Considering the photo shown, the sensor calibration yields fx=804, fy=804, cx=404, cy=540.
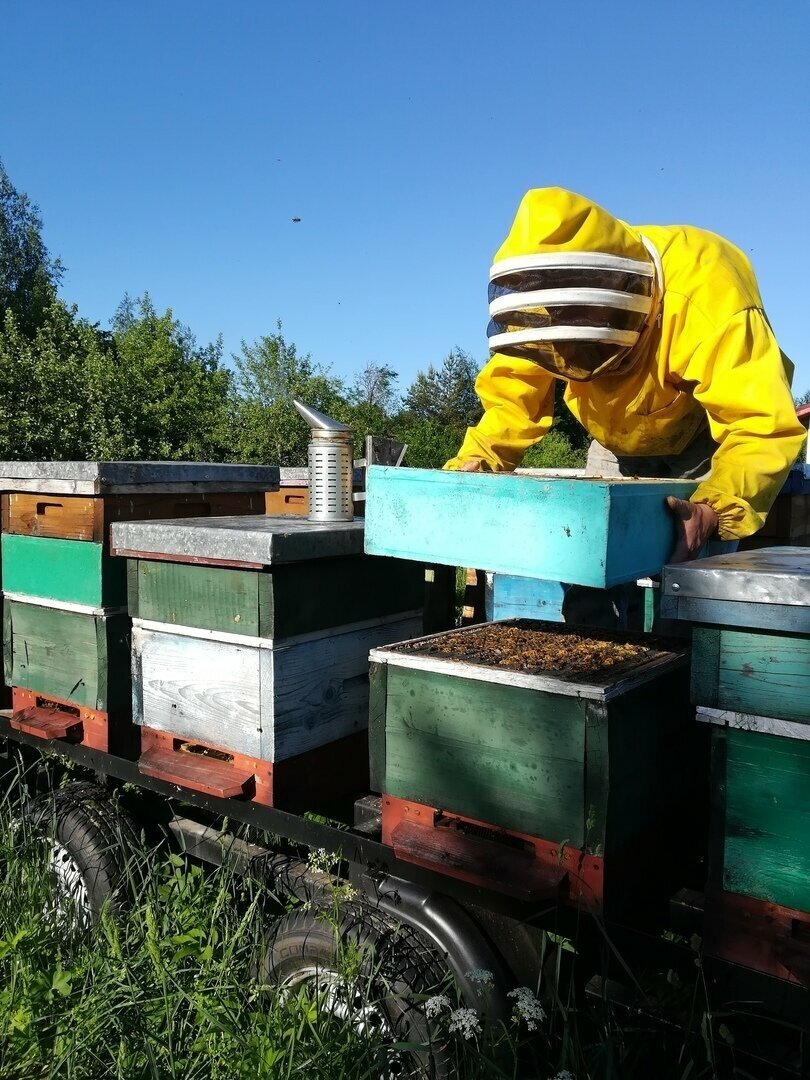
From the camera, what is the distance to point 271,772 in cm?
203

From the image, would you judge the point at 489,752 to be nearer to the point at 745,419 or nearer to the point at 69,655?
the point at 745,419

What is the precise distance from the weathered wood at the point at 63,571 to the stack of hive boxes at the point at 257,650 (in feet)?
0.54

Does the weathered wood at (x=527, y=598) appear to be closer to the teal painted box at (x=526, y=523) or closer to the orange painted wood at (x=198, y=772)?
the teal painted box at (x=526, y=523)

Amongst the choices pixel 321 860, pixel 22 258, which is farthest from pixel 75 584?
pixel 22 258

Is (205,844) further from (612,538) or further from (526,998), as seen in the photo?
(612,538)

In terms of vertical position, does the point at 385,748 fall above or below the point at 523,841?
above

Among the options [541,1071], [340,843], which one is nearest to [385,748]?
[340,843]

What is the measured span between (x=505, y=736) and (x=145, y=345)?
95.1ft

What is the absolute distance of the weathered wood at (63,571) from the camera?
243 cm

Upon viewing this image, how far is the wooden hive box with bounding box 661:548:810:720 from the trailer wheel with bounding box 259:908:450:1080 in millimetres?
862

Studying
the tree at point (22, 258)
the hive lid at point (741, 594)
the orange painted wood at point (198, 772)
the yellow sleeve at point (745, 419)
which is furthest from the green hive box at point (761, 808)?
the tree at point (22, 258)

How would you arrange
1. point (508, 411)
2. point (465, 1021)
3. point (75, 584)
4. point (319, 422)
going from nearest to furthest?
point (465, 1021) → point (319, 422) → point (75, 584) → point (508, 411)

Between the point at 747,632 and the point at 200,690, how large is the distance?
140cm

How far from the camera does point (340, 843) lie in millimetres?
1952
